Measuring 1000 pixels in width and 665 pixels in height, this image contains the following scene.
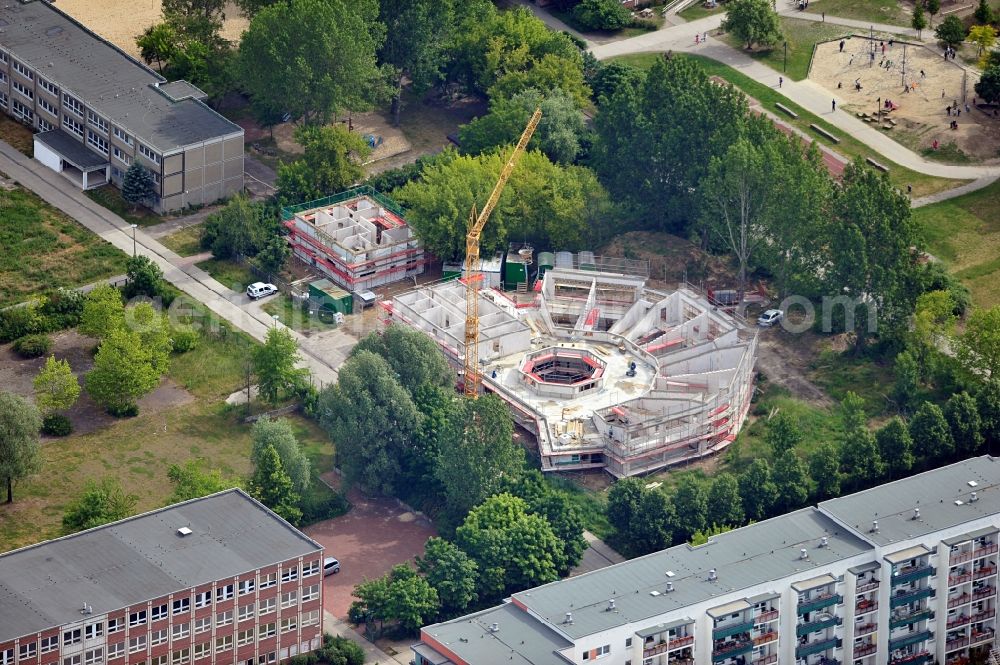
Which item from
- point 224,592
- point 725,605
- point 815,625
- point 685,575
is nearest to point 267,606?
point 224,592

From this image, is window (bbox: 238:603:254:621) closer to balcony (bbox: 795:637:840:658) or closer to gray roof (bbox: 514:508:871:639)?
gray roof (bbox: 514:508:871:639)

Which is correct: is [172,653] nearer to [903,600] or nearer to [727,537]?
[727,537]

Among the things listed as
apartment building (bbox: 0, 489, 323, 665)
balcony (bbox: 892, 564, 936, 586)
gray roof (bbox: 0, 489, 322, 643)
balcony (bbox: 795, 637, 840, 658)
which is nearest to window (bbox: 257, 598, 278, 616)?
apartment building (bbox: 0, 489, 323, 665)

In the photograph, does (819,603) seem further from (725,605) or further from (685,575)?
(685,575)

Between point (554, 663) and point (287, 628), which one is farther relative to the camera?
point (287, 628)

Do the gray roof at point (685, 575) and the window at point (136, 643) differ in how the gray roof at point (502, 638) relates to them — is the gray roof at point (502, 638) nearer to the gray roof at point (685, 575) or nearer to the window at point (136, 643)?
the gray roof at point (685, 575)

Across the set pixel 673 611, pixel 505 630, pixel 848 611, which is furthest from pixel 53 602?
pixel 848 611
